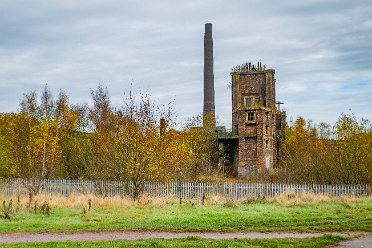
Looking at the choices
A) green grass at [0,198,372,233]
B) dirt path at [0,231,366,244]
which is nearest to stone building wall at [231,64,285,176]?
green grass at [0,198,372,233]

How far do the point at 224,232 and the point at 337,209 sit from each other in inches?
374

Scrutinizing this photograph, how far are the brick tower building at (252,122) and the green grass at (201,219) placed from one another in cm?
3269

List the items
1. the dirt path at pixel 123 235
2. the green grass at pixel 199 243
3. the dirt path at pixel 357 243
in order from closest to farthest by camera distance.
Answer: the green grass at pixel 199 243 < the dirt path at pixel 357 243 < the dirt path at pixel 123 235

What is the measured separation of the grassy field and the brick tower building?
29754 mm

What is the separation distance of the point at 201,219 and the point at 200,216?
3.44 feet

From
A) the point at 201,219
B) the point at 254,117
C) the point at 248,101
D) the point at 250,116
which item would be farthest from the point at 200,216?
the point at 248,101

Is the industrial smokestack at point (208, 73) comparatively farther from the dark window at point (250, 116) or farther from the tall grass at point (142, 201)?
the tall grass at point (142, 201)

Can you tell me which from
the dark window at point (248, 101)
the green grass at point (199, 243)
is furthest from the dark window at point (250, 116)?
the green grass at point (199, 243)

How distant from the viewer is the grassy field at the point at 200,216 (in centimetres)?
1911

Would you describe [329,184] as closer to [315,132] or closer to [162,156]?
[162,156]

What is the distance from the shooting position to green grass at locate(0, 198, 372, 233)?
19.0 metres

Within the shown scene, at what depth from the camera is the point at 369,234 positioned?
58.2 ft

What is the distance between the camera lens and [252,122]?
59.7 metres

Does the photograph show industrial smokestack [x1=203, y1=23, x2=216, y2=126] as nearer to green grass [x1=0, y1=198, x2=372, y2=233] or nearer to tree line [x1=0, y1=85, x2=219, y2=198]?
tree line [x1=0, y1=85, x2=219, y2=198]
